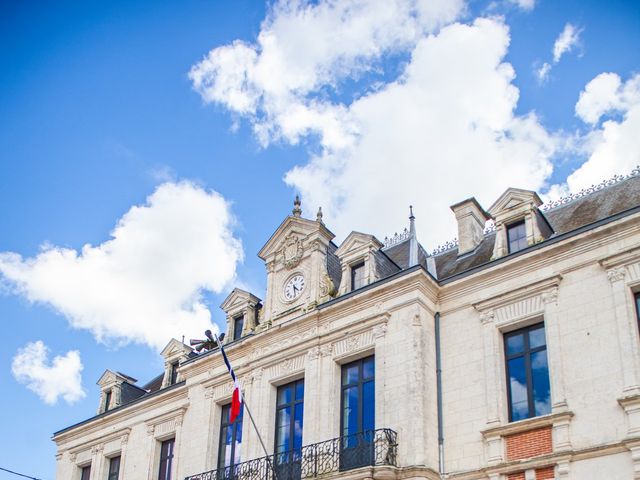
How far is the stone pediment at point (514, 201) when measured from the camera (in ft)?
59.7

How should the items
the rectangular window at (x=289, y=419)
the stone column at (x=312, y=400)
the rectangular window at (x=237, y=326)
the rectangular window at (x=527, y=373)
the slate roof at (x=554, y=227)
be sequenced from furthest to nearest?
the rectangular window at (x=237, y=326) < the rectangular window at (x=289, y=419) < the stone column at (x=312, y=400) < the slate roof at (x=554, y=227) < the rectangular window at (x=527, y=373)

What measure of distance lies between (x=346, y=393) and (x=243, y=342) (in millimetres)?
3480

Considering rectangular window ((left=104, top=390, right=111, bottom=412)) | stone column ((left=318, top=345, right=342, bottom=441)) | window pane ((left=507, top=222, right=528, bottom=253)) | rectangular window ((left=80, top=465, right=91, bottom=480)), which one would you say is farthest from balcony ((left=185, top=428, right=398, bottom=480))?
rectangular window ((left=104, top=390, right=111, bottom=412))

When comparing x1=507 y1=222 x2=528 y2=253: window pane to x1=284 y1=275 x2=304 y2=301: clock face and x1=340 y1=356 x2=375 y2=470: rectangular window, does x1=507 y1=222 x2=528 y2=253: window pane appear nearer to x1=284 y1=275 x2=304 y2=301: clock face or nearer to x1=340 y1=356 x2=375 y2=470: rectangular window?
x1=340 y1=356 x2=375 y2=470: rectangular window

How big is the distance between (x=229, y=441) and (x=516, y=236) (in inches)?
342

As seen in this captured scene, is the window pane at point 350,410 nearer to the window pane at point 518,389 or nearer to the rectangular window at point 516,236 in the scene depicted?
the window pane at point 518,389

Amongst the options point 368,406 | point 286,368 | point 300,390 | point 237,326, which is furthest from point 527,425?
point 237,326

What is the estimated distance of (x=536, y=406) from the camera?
16.1m

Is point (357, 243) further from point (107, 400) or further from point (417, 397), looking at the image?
point (107, 400)

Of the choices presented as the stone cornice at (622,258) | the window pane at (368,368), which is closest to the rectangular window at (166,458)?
the window pane at (368,368)

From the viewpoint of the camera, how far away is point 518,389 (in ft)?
54.3

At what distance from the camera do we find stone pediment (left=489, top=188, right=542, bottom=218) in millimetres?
18188

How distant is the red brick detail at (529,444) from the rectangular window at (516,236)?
409 centimetres

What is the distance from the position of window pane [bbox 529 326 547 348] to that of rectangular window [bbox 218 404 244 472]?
7516mm
